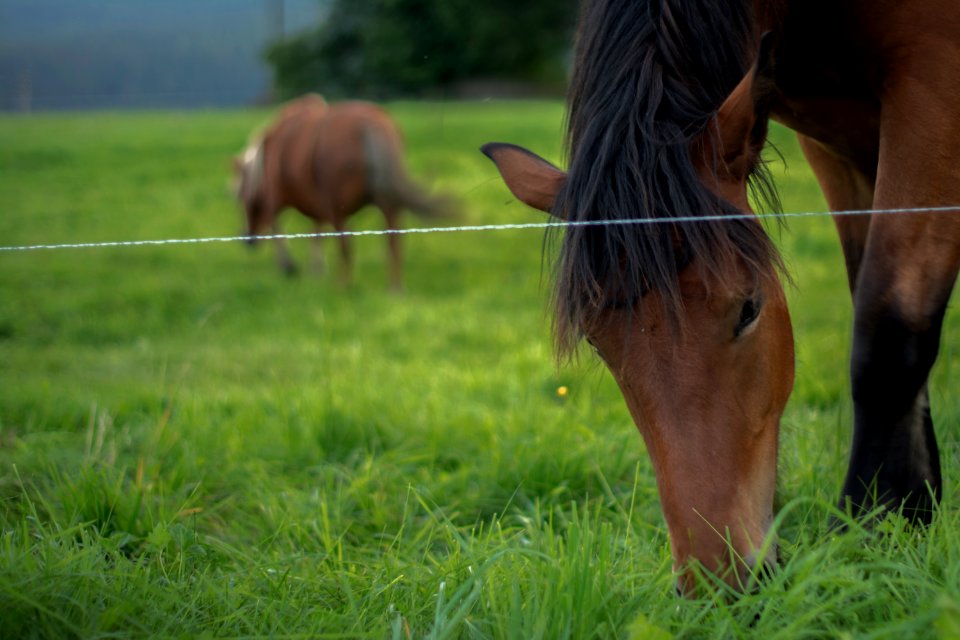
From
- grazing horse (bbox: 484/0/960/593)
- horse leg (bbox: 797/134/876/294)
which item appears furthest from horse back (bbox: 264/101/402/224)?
grazing horse (bbox: 484/0/960/593)

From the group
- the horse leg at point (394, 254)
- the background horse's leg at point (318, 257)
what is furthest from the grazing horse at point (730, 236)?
the background horse's leg at point (318, 257)

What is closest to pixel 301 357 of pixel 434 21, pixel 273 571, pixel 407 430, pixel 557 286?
pixel 407 430

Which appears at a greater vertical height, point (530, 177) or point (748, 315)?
point (530, 177)

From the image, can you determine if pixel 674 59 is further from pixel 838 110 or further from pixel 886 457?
pixel 886 457

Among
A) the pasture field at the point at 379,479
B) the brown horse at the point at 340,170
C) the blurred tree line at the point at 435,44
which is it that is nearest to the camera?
the pasture field at the point at 379,479

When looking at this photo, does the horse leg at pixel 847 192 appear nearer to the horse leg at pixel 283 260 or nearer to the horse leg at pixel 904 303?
the horse leg at pixel 904 303

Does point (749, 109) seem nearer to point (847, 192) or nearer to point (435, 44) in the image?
point (847, 192)

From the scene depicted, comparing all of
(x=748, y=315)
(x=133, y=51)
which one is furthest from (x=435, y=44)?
(x=748, y=315)

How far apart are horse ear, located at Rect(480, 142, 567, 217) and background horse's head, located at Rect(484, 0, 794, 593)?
0.04 meters

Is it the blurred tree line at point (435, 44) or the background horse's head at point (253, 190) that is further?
the blurred tree line at point (435, 44)

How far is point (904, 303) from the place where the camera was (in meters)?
2.21

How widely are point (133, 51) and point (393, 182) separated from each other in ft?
8.49

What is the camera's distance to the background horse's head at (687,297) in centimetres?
175

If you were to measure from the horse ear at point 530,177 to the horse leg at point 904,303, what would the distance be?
829 millimetres
